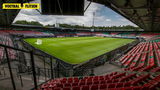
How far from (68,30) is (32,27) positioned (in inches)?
830

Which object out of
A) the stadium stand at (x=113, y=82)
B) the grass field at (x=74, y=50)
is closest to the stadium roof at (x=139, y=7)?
the stadium stand at (x=113, y=82)

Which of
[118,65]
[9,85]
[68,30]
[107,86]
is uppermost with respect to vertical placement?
[68,30]

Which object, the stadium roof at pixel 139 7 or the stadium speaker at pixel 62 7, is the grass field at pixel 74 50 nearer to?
the stadium speaker at pixel 62 7

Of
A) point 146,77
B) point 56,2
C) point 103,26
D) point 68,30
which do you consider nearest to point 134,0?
point 146,77

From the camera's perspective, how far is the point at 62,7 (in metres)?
16.6

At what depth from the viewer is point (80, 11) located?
16.8 m

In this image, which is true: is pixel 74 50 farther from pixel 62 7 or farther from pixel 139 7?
pixel 139 7

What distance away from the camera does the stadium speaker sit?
15808mm

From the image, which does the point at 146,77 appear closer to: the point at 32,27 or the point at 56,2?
the point at 56,2

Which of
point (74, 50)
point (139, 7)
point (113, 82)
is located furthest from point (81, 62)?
point (139, 7)

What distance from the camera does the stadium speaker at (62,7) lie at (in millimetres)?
15808

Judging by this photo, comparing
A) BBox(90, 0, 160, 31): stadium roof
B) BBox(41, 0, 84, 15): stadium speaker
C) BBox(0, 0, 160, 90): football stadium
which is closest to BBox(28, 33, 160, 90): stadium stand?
BBox(0, 0, 160, 90): football stadium

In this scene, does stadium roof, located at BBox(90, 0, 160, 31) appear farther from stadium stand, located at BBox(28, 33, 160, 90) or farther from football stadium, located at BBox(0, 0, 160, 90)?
stadium stand, located at BBox(28, 33, 160, 90)

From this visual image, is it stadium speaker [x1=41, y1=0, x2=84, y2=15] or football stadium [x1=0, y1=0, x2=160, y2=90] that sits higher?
stadium speaker [x1=41, y1=0, x2=84, y2=15]
